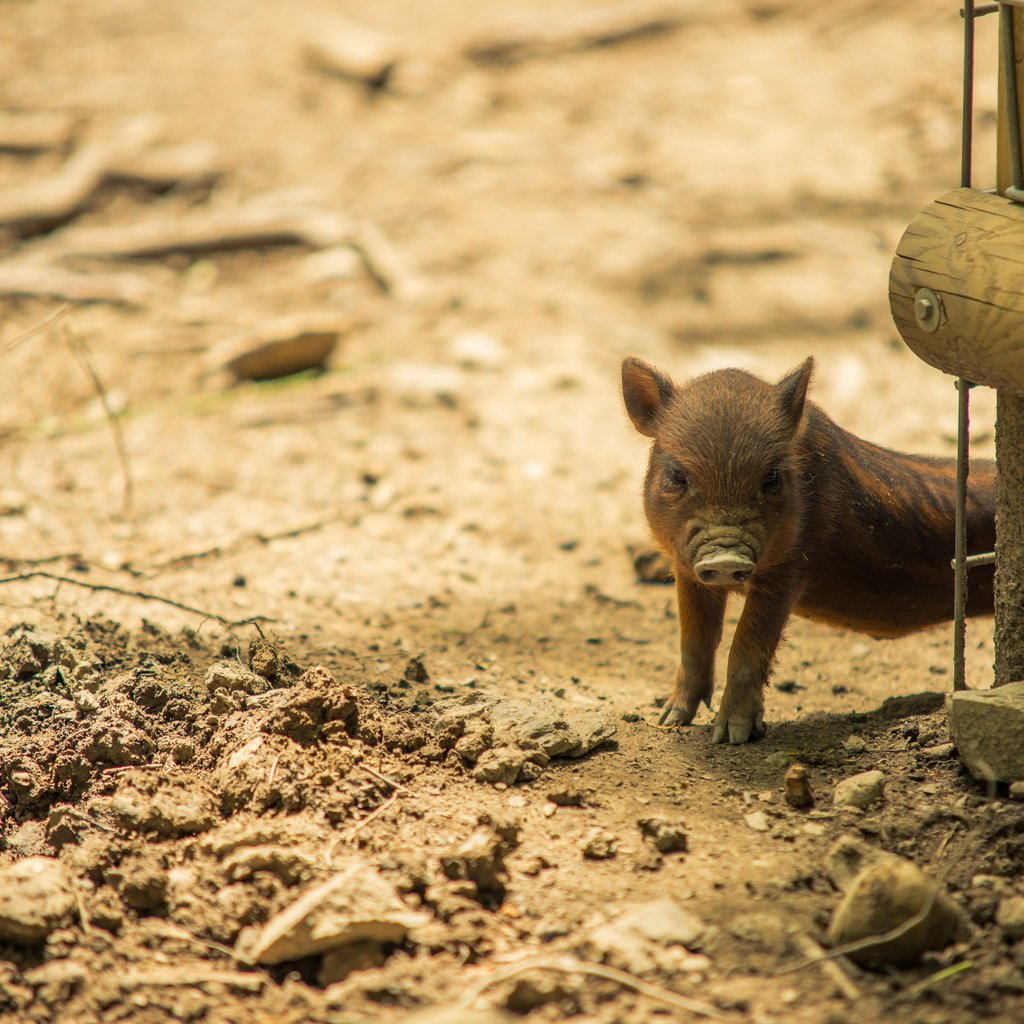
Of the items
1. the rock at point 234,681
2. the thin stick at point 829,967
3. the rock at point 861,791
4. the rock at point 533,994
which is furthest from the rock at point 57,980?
the rock at point 861,791

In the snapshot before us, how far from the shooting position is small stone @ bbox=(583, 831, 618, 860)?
3686 mm

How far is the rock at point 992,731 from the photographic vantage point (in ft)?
12.1

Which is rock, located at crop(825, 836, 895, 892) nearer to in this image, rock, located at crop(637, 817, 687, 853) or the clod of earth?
rock, located at crop(637, 817, 687, 853)

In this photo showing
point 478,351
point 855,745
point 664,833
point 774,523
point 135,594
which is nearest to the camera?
point 664,833

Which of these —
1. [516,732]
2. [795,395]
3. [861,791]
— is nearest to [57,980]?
[516,732]

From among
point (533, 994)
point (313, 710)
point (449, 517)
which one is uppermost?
point (313, 710)

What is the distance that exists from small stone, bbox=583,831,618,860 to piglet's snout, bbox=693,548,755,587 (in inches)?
41.3

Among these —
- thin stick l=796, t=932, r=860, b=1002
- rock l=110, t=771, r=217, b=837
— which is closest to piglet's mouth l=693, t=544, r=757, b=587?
thin stick l=796, t=932, r=860, b=1002

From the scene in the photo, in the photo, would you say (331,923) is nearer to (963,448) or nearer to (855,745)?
(855,745)

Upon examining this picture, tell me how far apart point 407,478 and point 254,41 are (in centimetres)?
749

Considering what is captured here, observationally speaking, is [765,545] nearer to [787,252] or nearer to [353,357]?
[353,357]

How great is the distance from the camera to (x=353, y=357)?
29.1ft

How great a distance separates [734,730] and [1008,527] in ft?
4.09

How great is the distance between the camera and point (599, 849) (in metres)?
3.69
